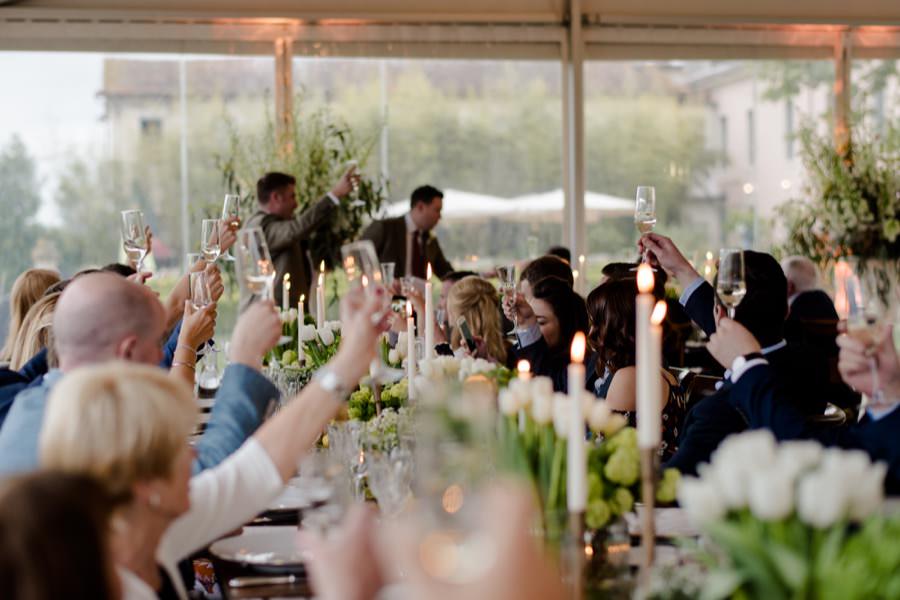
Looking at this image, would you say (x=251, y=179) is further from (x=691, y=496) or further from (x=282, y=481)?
(x=691, y=496)

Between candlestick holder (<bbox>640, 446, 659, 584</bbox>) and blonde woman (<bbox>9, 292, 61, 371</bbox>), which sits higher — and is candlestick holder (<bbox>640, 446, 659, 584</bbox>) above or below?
below

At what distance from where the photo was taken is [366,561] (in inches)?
64.6

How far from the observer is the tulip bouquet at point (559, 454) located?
7.33 ft

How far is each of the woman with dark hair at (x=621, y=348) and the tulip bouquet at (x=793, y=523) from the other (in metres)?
2.36

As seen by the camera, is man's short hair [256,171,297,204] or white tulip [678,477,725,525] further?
man's short hair [256,171,297,204]

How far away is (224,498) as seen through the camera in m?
2.29

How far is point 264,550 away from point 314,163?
668cm

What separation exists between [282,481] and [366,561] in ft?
2.36

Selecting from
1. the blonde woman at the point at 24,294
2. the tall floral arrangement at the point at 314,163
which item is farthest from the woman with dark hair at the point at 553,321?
the tall floral arrangement at the point at 314,163

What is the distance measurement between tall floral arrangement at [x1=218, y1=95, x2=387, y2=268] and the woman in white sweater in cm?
640

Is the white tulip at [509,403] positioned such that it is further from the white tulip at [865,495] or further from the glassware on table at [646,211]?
the glassware on table at [646,211]

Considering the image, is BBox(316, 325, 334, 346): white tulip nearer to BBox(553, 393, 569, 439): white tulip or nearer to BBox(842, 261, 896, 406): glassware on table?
BBox(842, 261, 896, 406): glassware on table

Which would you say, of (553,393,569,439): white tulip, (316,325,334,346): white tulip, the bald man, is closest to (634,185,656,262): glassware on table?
(316,325,334,346): white tulip

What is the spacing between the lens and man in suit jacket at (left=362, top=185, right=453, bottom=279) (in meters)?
8.92
